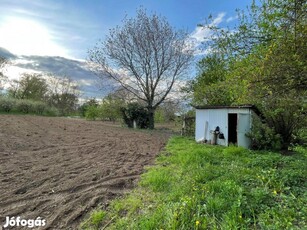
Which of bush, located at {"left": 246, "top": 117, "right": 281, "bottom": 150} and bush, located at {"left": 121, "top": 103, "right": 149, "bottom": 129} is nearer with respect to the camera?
bush, located at {"left": 246, "top": 117, "right": 281, "bottom": 150}

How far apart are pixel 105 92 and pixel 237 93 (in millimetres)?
14949

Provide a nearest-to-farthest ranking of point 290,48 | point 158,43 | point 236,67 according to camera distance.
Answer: point 290,48 < point 236,67 < point 158,43

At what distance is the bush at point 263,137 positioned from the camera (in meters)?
8.55

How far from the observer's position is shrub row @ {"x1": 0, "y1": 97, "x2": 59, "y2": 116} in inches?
1015

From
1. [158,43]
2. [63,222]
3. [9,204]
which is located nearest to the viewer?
[63,222]

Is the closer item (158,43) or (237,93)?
(237,93)

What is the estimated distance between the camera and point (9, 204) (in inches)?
118

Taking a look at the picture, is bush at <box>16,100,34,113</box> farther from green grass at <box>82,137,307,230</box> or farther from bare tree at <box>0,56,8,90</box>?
green grass at <box>82,137,307,230</box>

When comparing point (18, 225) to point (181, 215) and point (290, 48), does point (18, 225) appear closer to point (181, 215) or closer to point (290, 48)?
point (181, 215)

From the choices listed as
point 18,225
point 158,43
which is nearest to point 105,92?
point 158,43

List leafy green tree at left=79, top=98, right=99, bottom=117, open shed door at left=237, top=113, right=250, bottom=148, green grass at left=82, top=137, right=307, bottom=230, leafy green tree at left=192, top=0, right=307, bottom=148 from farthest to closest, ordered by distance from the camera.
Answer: leafy green tree at left=79, top=98, right=99, bottom=117, open shed door at left=237, top=113, right=250, bottom=148, leafy green tree at left=192, top=0, right=307, bottom=148, green grass at left=82, top=137, right=307, bottom=230

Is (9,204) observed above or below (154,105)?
below

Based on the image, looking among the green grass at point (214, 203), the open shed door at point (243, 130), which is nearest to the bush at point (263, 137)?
the open shed door at point (243, 130)

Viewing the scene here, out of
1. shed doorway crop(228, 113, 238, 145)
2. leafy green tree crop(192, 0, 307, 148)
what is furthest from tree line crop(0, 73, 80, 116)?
leafy green tree crop(192, 0, 307, 148)
